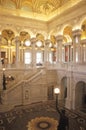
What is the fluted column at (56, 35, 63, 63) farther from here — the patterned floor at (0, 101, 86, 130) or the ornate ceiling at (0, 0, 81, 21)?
the patterned floor at (0, 101, 86, 130)

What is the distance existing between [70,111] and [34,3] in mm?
14787

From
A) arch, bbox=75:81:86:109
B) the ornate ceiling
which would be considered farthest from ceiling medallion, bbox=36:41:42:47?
arch, bbox=75:81:86:109

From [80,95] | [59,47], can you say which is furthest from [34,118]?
[59,47]

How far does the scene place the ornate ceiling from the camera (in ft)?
66.0

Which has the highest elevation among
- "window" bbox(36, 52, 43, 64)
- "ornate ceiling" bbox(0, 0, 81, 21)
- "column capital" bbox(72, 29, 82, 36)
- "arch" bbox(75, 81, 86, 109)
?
"ornate ceiling" bbox(0, 0, 81, 21)

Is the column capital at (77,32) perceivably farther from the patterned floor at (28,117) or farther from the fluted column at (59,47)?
the patterned floor at (28,117)

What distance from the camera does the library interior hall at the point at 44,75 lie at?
14.7 m

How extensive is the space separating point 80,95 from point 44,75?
5.12 metres

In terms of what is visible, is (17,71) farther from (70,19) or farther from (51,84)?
(70,19)

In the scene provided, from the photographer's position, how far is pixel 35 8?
2173 cm

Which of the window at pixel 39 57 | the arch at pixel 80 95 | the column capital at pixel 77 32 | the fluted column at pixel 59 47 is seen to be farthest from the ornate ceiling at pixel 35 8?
the arch at pixel 80 95

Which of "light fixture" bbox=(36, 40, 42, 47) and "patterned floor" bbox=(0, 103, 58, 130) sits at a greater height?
"light fixture" bbox=(36, 40, 42, 47)

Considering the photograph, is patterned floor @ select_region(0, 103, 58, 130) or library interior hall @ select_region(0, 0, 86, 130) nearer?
patterned floor @ select_region(0, 103, 58, 130)

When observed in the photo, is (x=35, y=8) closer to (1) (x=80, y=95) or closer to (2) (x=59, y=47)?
(2) (x=59, y=47)
